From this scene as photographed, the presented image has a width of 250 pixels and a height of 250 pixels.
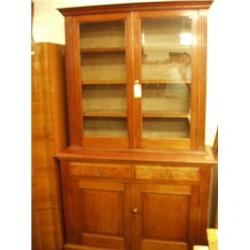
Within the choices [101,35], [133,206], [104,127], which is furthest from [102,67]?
[133,206]

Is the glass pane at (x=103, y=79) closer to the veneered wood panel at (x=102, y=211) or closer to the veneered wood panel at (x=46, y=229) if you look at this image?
the veneered wood panel at (x=102, y=211)

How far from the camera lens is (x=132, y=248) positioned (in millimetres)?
1939

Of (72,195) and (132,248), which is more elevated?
(72,195)

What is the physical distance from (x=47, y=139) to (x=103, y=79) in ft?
1.99

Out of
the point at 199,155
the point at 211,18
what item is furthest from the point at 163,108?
the point at 211,18

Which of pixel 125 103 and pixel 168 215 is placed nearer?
pixel 168 215

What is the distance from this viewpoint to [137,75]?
1.82m

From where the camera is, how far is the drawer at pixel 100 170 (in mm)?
1832

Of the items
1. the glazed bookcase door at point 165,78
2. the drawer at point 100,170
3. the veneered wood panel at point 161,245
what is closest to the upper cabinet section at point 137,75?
the glazed bookcase door at point 165,78

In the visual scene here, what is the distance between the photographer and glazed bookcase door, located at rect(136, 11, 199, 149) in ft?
5.83

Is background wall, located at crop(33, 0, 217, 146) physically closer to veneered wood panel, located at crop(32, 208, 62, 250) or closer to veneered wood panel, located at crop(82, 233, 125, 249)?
veneered wood panel, located at crop(82, 233, 125, 249)

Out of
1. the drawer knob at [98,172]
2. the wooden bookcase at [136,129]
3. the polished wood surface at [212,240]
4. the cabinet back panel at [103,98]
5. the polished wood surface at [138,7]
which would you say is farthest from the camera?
the cabinet back panel at [103,98]
